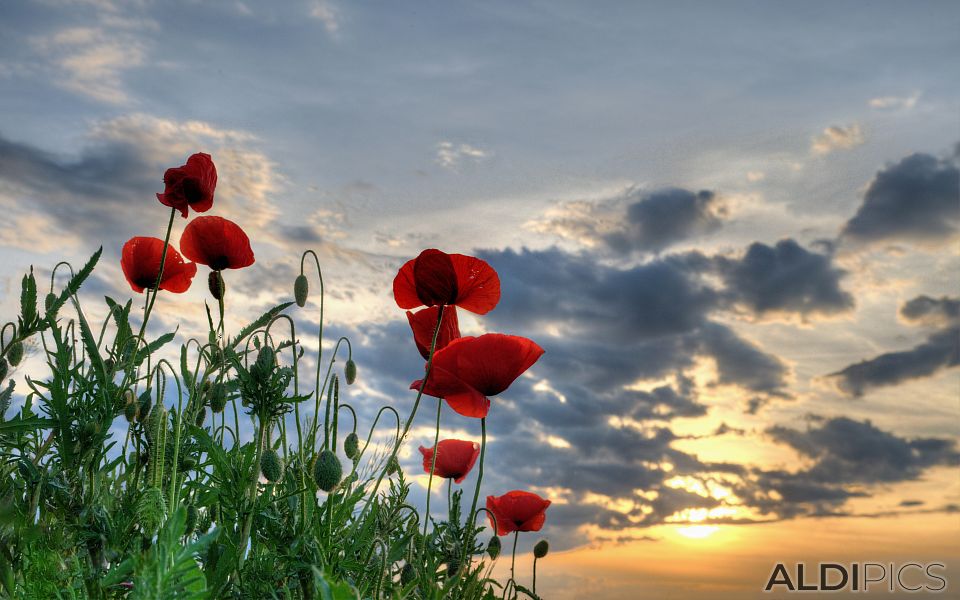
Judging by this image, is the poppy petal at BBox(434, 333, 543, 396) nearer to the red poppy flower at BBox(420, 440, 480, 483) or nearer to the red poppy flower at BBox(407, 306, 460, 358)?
the red poppy flower at BBox(407, 306, 460, 358)

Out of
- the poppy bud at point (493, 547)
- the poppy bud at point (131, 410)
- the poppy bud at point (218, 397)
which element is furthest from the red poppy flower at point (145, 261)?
the poppy bud at point (493, 547)

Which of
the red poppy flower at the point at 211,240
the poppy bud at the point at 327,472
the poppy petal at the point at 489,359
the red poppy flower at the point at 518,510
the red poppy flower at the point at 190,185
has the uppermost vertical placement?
the red poppy flower at the point at 190,185

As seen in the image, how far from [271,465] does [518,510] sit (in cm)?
158

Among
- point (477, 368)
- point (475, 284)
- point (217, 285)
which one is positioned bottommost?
point (477, 368)

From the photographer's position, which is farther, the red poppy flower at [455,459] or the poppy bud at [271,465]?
the red poppy flower at [455,459]

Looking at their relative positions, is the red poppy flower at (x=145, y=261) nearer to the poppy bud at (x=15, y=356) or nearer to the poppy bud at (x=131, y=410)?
the poppy bud at (x=15, y=356)

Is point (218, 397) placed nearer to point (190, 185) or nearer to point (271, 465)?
point (271, 465)

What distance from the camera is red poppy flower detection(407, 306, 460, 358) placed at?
211cm

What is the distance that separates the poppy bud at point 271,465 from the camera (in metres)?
1.72

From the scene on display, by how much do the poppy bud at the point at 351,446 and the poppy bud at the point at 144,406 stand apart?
650 millimetres

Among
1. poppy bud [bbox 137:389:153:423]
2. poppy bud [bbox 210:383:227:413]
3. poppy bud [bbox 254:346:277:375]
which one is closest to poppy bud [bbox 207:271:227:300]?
poppy bud [bbox 210:383:227:413]

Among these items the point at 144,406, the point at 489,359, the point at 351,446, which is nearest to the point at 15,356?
the point at 144,406

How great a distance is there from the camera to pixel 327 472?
1.65 metres

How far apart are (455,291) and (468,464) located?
1125 mm
